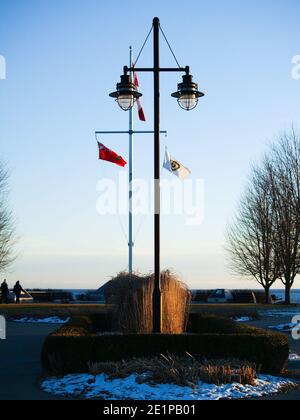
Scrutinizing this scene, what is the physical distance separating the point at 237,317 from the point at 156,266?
14.0 m

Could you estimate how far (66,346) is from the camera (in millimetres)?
10781

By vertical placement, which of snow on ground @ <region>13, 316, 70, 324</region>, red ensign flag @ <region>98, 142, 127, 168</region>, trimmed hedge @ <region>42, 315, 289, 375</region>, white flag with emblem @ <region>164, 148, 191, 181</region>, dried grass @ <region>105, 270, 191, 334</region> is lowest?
snow on ground @ <region>13, 316, 70, 324</region>

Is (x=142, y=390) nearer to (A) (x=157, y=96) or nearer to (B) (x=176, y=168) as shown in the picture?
(A) (x=157, y=96)

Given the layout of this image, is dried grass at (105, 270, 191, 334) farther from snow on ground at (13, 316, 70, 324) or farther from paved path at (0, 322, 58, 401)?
snow on ground at (13, 316, 70, 324)

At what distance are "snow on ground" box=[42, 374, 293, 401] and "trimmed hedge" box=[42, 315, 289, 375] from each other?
0.62 metres

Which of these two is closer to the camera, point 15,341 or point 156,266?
point 156,266

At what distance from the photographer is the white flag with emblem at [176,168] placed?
17.8 meters

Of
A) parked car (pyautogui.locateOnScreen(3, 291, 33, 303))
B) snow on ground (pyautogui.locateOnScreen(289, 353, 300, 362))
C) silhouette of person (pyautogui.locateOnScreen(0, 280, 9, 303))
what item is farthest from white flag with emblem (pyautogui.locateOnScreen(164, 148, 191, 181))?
parked car (pyautogui.locateOnScreen(3, 291, 33, 303))

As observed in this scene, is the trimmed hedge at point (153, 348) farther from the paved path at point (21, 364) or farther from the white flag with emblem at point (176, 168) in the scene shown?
the white flag with emblem at point (176, 168)

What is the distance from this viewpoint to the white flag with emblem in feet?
58.3

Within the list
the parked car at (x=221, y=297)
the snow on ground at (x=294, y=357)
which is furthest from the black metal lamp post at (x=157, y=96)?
the parked car at (x=221, y=297)
